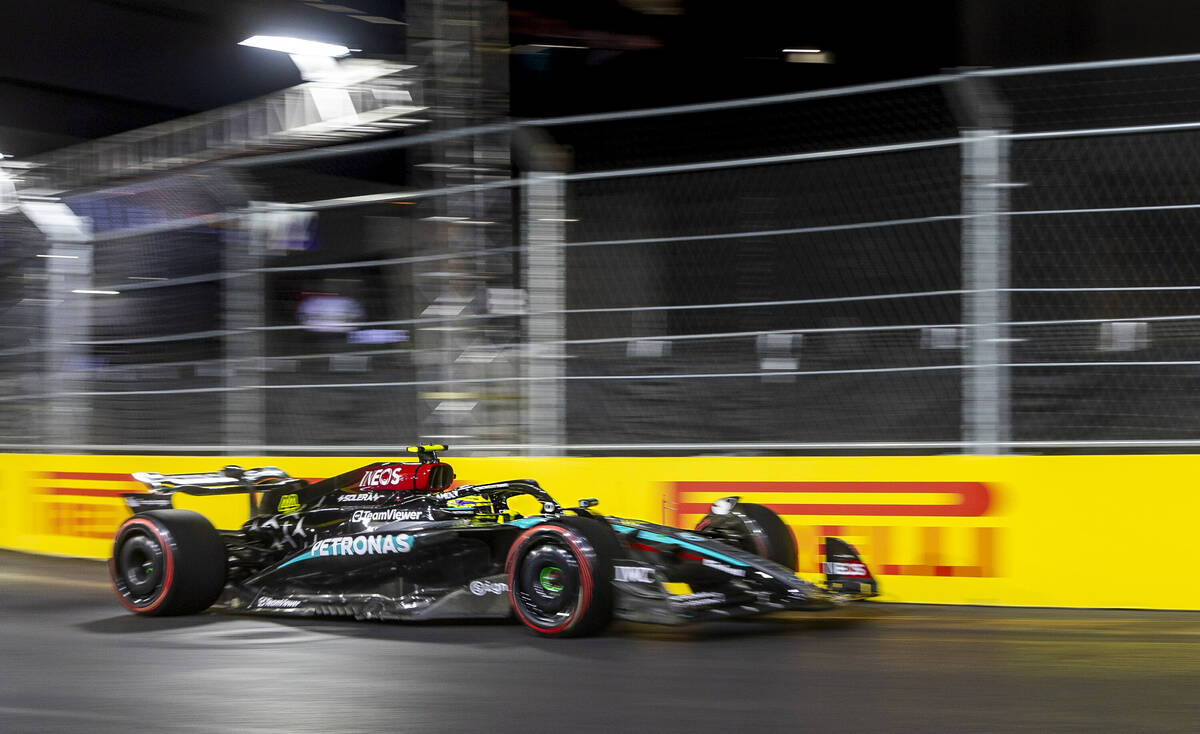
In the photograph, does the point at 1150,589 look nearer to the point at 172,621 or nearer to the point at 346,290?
the point at 172,621

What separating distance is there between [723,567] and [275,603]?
7.23 feet

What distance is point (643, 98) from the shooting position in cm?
1772

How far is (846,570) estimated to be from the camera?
6047mm

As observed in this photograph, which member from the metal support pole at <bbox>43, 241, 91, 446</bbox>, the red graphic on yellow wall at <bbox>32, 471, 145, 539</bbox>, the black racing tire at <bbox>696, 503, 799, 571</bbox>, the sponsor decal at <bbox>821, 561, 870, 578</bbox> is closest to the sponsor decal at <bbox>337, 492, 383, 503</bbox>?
the black racing tire at <bbox>696, 503, 799, 571</bbox>

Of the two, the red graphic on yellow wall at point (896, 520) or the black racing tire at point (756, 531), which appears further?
the red graphic on yellow wall at point (896, 520)

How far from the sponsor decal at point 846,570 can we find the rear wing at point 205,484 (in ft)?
9.92

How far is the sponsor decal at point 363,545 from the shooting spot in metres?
6.07

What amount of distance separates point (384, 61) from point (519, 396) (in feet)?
34.7

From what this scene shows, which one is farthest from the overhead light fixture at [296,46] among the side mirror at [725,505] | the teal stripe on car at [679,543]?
the teal stripe on car at [679,543]

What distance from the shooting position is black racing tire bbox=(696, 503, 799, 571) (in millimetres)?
6289

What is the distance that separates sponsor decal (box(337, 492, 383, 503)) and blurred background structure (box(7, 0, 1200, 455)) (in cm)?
129

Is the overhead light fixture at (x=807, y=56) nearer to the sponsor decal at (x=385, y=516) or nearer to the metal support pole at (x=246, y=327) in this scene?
the metal support pole at (x=246, y=327)

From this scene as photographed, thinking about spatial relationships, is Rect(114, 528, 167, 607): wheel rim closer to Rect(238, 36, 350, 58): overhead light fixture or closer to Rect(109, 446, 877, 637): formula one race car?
Rect(109, 446, 877, 637): formula one race car

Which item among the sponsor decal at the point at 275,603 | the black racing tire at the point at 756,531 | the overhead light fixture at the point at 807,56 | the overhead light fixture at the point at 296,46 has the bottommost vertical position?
the sponsor decal at the point at 275,603
